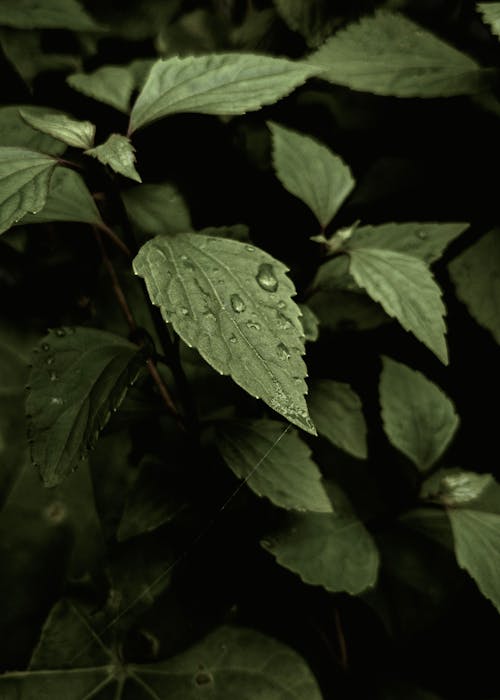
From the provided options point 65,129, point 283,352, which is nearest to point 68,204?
point 65,129

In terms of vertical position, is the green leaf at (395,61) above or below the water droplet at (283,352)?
above

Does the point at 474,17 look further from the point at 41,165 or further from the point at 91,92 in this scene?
the point at 41,165

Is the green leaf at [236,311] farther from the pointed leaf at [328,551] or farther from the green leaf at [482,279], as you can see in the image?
the green leaf at [482,279]

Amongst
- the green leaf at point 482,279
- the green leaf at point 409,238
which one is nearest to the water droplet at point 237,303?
the green leaf at point 409,238

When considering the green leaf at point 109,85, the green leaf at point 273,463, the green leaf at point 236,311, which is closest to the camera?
the green leaf at point 236,311

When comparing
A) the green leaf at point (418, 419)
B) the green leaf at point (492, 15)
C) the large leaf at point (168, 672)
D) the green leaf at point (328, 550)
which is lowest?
the large leaf at point (168, 672)

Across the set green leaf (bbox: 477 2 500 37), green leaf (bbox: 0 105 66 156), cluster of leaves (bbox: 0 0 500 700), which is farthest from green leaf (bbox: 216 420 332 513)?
green leaf (bbox: 477 2 500 37)

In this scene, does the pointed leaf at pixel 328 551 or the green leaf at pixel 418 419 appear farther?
the green leaf at pixel 418 419

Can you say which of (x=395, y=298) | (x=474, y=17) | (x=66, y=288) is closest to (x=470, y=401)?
(x=395, y=298)
